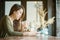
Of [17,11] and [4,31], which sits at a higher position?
[17,11]

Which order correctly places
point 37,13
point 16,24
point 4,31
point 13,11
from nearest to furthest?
point 4,31
point 13,11
point 16,24
point 37,13

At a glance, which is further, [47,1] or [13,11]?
[47,1]

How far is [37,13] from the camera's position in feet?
13.0

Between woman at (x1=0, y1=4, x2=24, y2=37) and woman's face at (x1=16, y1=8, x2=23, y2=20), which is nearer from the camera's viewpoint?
woman at (x1=0, y1=4, x2=24, y2=37)

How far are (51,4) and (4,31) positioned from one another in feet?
8.27

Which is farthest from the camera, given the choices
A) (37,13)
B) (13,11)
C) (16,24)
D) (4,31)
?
(37,13)

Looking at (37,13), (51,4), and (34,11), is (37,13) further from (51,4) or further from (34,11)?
(51,4)

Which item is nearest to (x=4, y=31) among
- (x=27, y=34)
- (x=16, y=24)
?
(x=27, y=34)

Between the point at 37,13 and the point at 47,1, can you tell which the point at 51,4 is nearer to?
the point at 47,1

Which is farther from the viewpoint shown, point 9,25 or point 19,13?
point 19,13

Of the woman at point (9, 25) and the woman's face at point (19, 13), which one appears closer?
the woman at point (9, 25)

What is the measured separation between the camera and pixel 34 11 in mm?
4031

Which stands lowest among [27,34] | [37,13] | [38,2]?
[27,34]

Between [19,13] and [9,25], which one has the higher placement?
[19,13]
